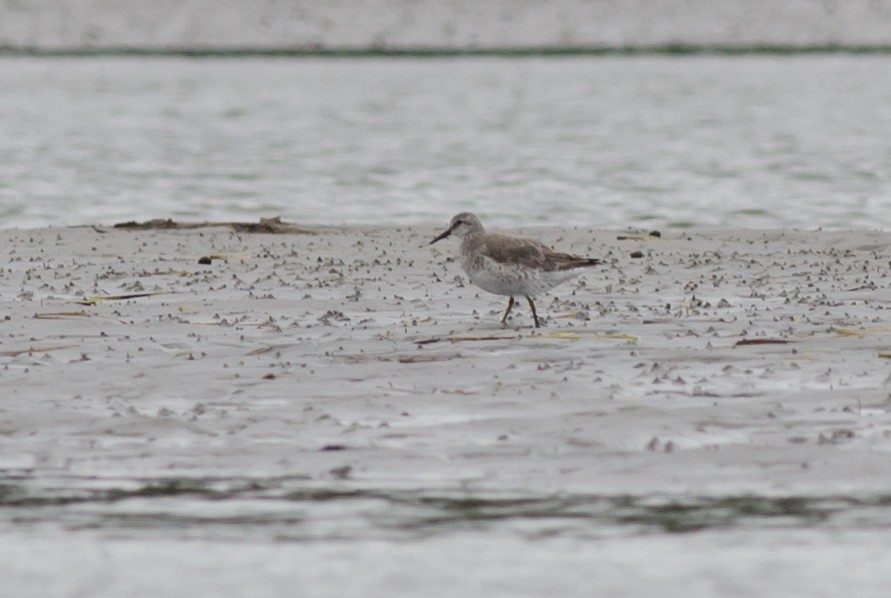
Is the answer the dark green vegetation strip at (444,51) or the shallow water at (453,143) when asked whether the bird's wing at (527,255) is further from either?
the dark green vegetation strip at (444,51)

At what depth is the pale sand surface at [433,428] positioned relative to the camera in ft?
21.7

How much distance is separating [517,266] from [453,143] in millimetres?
17683

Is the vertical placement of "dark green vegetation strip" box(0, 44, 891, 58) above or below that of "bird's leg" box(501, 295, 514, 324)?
above

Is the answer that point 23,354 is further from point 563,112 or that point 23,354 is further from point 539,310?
point 563,112

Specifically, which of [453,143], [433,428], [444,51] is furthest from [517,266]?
[444,51]

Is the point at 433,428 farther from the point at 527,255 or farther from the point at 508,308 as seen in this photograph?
the point at 508,308

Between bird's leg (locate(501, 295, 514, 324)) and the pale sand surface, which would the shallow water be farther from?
bird's leg (locate(501, 295, 514, 324))

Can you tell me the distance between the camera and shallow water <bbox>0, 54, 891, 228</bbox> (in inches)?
797

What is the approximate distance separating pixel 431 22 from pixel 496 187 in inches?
1314

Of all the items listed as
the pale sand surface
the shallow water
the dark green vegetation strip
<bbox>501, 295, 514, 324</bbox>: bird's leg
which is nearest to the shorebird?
<bbox>501, 295, 514, 324</bbox>: bird's leg

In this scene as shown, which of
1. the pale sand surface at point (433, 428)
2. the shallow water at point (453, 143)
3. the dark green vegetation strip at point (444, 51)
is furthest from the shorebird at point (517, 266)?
the dark green vegetation strip at point (444, 51)

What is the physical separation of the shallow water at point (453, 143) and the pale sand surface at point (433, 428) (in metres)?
6.76

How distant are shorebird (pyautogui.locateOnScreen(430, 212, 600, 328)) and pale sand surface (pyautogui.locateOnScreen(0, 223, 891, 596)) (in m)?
0.24

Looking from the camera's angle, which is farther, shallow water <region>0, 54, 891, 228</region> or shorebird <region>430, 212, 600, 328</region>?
shallow water <region>0, 54, 891, 228</region>
